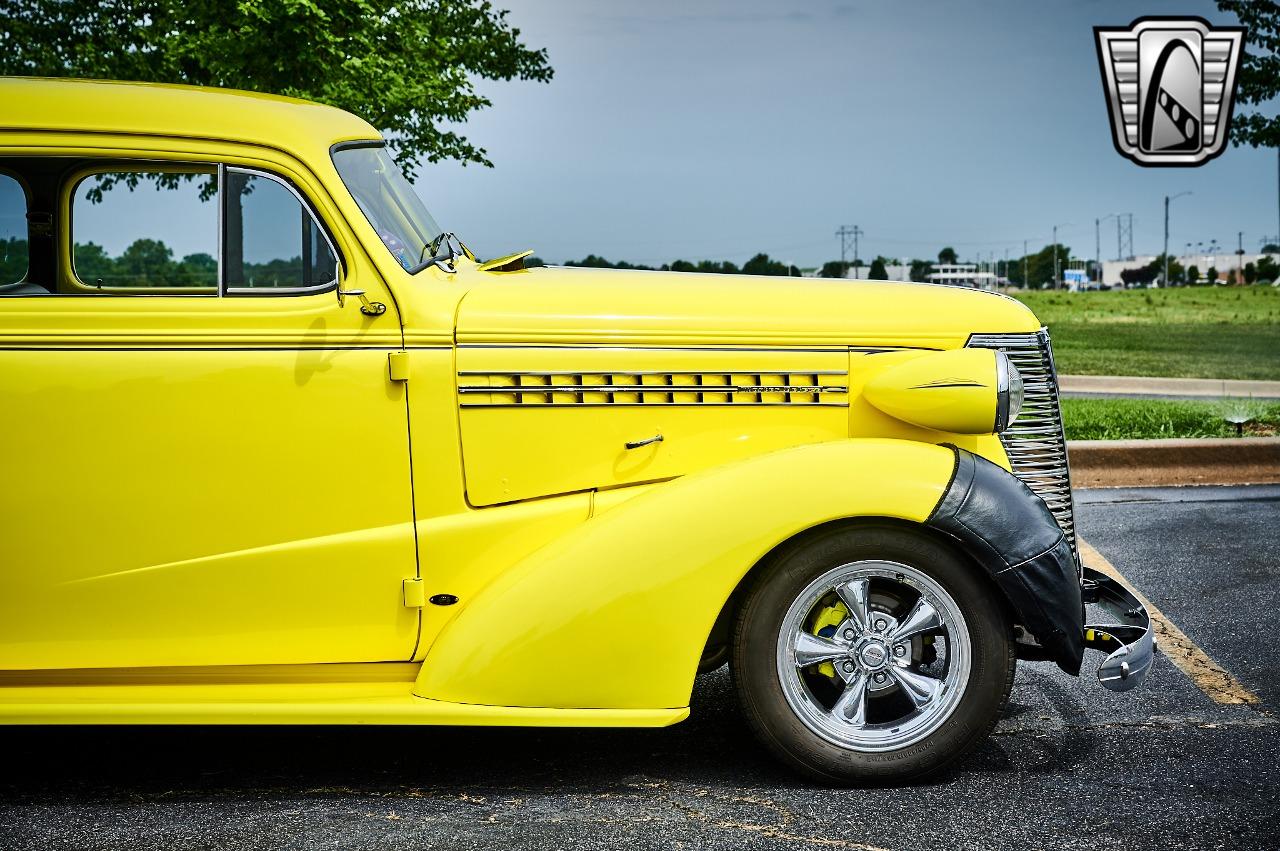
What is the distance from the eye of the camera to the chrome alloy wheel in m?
3.46

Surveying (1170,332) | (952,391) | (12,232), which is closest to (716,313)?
(952,391)

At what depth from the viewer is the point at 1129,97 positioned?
13484 millimetres

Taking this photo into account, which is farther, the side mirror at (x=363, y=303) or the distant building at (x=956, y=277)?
the distant building at (x=956, y=277)

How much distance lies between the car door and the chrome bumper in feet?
6.53

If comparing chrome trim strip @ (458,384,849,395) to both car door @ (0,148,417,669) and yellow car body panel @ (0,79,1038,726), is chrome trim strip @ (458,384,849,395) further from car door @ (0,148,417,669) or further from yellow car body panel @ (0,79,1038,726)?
car door @ (0,148,417,669)

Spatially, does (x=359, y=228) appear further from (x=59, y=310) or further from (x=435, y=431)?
(x=59, y=310)

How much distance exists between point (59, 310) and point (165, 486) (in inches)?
22.8

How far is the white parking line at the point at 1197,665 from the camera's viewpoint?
14.0 feet

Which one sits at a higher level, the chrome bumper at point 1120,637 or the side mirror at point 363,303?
the side mirror at point 363,303

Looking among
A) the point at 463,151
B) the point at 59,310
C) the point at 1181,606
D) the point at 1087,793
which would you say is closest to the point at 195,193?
the point at 59,310

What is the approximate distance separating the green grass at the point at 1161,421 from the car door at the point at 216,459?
22.5ft

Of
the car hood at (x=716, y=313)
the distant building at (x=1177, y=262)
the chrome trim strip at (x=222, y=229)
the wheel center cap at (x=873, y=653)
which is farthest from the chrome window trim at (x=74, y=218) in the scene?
the distant building at (x=1177, y=262)

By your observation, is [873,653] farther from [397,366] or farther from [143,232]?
[143,232]

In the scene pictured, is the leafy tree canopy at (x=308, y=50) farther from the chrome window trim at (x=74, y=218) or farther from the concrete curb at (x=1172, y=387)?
the concrete curb at (x=1172, y=387)
